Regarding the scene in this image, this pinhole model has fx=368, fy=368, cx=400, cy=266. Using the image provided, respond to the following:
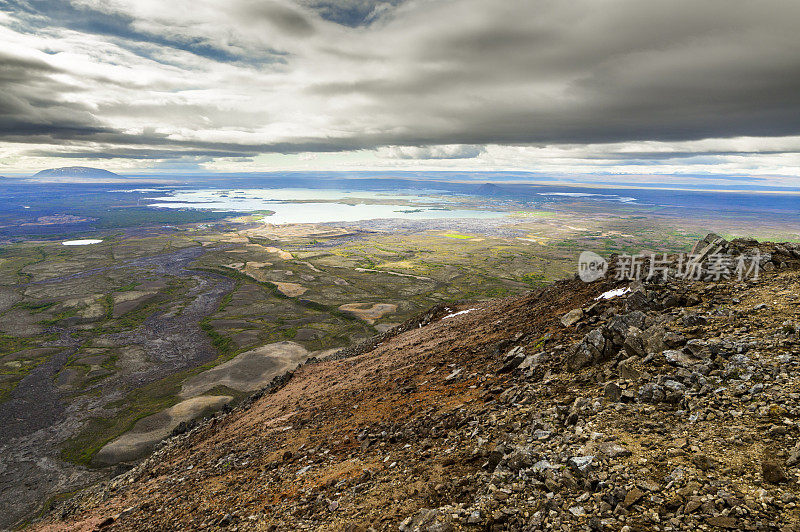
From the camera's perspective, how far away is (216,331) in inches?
4321

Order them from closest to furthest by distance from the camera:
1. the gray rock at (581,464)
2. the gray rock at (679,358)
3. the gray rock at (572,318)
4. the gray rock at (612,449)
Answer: the gray rock at (581,464)
the gray rock at (612,449)
the gray rock at (679,358)
the gray rock at (572,318)

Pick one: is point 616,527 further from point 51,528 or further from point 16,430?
point 16,430

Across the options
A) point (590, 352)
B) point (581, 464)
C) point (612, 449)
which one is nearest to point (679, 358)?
point (590, 352)

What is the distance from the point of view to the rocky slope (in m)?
8.98

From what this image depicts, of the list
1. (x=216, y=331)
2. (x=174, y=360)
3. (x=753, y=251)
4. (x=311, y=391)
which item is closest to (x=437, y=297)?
(x=216, y=331)

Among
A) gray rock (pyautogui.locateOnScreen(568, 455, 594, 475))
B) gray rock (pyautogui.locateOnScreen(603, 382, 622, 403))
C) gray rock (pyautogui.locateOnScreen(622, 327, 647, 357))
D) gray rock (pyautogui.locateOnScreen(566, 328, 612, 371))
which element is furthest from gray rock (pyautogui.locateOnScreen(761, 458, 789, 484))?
gray rock (pyautogui.locateOnScreen(566, 328, 612, 371))

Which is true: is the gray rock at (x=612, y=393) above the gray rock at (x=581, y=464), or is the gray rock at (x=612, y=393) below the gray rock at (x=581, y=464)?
above

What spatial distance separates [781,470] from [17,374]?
124 meters

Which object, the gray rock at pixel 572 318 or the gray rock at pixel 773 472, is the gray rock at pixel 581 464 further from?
the gray rock at pixel 572 318

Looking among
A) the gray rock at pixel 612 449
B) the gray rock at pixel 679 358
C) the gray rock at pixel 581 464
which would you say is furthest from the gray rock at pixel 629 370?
the gray rock at pixel 581 464

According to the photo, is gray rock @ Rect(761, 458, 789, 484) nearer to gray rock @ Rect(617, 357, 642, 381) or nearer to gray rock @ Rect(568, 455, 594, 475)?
gray rock @ Rect(568, 455, 594, 475)

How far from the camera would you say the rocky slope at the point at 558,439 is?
354 inches

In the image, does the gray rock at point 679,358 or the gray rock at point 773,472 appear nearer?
the gray rock at point 773,472

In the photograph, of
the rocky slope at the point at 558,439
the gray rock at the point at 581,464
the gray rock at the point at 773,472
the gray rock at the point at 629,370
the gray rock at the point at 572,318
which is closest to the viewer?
the gray rock at the point at 773,472
